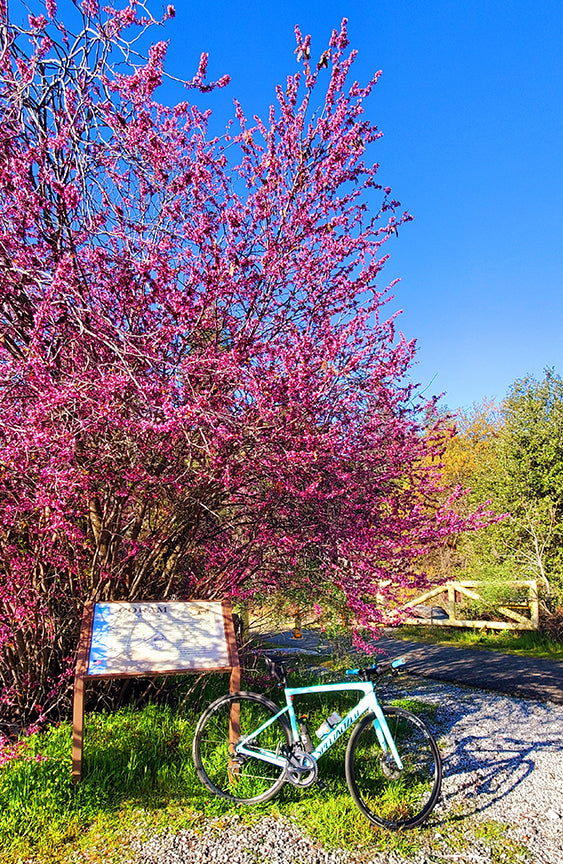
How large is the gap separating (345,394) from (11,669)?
3.53m

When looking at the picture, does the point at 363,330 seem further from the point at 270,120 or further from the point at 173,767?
the point at 173,767

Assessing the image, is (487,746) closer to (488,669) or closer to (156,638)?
(156,638)

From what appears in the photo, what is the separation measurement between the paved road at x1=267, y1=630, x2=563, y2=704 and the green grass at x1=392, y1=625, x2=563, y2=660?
1.56ft

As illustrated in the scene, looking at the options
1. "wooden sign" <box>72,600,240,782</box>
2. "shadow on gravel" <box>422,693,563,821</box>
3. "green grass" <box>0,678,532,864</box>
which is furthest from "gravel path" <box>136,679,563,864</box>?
"wooden sign" <box>72,600,240,782</box>

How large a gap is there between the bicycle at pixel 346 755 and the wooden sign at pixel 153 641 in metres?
0.33

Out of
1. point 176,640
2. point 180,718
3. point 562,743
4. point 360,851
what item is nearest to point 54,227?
point 176,640

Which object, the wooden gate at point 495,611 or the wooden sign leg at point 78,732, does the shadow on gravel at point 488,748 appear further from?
the wooden gate at point 495,611

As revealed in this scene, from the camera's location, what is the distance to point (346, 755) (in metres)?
3.77

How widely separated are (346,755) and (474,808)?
1079mm

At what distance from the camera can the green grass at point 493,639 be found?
432 inches

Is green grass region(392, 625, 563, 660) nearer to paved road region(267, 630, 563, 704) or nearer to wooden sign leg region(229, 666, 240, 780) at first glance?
paved road region(267, 630, 563, 704)

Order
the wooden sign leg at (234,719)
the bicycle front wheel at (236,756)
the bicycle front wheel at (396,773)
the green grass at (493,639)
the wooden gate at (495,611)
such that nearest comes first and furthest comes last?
the bicycle front wheel at (396,773) → the bicycle front wheel at (236,756) → the wooden sign leg at (234,719) → the green grass at (493,639) → the wooden gate at (495,611)

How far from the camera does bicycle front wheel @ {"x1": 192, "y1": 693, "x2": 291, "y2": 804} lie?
3998mm

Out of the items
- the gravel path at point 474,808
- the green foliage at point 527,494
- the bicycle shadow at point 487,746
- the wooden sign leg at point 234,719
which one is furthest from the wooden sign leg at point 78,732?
the green foliage at point 527,494
